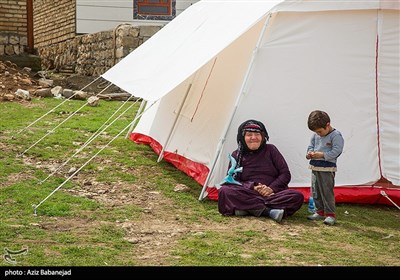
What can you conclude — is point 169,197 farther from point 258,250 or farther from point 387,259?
point 387,259

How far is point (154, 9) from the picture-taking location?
15914 mm

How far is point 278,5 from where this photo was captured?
21.4 ft

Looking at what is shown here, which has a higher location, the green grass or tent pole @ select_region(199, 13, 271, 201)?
tent pole @ select_region(199, 13, 271, 201)

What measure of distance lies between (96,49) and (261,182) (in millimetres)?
9965

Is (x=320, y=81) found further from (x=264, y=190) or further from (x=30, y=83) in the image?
(x=30, y=83)

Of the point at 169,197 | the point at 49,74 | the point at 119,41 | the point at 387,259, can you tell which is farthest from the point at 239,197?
the point at 49,74

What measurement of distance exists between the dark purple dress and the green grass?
0.12 metres

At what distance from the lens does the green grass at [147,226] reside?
4.89 m

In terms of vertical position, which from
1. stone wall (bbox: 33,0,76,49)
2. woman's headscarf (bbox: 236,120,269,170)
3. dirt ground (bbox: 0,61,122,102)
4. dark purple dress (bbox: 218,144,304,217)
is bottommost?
dirt ground (bbox: 0,61,122,102)

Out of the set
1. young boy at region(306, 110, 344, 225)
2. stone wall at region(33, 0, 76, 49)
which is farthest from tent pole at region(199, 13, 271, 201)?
stone wall at region(33, 0, 76, 49)

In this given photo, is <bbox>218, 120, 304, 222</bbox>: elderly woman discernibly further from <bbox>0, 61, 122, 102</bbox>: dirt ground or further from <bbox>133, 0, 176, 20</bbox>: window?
<bbox>133, 0, 176, 20</bbox>: window

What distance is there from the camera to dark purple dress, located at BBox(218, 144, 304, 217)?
6082mm

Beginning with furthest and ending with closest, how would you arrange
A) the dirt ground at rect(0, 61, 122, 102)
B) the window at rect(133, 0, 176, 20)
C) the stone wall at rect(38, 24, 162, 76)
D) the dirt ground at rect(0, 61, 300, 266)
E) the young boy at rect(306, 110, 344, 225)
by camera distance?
the window at rect(133, 0, 176, 20), the stone wall at rect(38, 24, 162, 76), the dirt ground at rect(0, 61, 122, 102), the young boy at rect(306, 110, 344, 225), the dirt ground at rect(0, 61, 300, 266)

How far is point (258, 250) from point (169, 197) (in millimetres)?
1842
